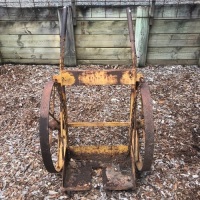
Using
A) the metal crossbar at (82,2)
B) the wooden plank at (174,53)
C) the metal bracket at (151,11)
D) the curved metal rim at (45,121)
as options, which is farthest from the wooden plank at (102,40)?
the curved metal rim at (45,121)

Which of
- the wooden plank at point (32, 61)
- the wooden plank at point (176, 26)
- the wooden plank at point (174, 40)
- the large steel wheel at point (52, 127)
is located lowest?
the large steel wheel at point (52, 127)

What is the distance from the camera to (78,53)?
6504 millimetres

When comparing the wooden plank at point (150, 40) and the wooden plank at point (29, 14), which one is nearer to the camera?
the wooden plank at point (29, 14)

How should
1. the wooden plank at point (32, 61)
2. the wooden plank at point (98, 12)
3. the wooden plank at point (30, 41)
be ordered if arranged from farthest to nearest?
the wooden plank at point (32, 61) < the wooden plank at point (30, 41) < the wooden plank at point (98, 12)

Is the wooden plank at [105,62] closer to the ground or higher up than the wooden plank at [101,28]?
closer to the ground

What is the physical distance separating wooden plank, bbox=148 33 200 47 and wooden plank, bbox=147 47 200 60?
11cm

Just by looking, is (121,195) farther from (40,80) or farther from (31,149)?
(40,80)

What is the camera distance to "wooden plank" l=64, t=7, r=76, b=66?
5.96m

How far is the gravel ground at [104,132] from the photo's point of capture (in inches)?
151

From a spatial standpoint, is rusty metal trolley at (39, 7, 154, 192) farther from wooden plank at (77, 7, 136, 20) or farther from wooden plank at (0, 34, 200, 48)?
wooden plank at (0, 34, 200, 48)

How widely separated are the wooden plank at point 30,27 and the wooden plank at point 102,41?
568mm

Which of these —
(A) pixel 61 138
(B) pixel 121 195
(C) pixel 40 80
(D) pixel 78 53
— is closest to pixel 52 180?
(A) pixel 61 138

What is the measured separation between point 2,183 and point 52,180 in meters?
0.72

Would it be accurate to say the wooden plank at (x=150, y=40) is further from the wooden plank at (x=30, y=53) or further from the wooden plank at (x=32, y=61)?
the wooden plank at (x=32, y=61)
